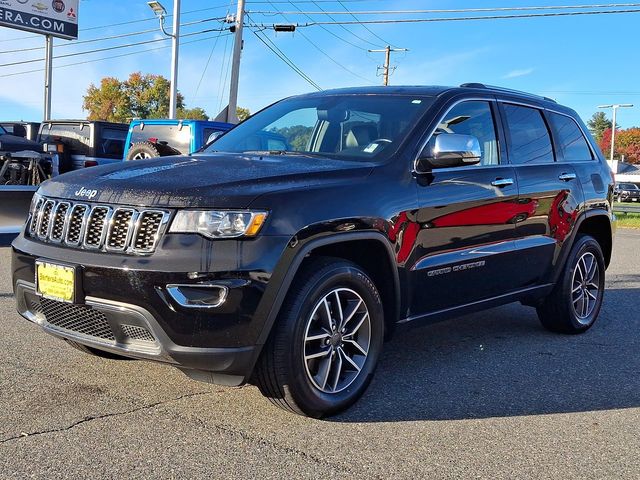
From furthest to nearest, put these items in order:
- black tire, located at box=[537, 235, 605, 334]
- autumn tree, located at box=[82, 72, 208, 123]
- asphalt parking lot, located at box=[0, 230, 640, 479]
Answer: autumn tree, located at box=[82, 72, 208, 123], black tire, located at box=[537, 235, 605, 334], asphalt parking lot, located at box=[0, 230, 640, 479]

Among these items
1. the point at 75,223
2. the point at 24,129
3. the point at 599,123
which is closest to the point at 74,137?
the point at 24,129

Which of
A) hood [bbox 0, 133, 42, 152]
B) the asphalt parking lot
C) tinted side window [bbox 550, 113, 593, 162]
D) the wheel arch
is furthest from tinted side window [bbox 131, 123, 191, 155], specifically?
the wheel arch

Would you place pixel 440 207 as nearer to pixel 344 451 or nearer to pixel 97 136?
pixel 344 451

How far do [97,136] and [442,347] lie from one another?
11.9m

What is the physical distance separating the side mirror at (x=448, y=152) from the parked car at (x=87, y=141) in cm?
1179

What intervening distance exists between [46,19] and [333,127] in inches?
972

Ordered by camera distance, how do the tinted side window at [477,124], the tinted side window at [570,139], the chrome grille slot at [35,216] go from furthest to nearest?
the tinted side window at [570,139] < the tinted side window at [477,124] < the chrome grille slot at [35,216]

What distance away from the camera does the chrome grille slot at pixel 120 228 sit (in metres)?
3.27

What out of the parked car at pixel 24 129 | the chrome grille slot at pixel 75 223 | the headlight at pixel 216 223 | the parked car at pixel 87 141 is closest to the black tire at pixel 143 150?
the parked car at pixel 87 141

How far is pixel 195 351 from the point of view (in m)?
3.20

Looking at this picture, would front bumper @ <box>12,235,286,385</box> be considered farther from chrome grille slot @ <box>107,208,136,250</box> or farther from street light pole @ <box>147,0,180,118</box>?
street light pole @ <box>147,0,180,118</box>

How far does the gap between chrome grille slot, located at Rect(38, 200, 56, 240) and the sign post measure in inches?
938

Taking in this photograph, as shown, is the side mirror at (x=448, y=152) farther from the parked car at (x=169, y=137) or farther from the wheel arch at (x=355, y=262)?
the parked car at (x=169, y=137)

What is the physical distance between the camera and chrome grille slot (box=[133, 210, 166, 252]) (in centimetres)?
322
